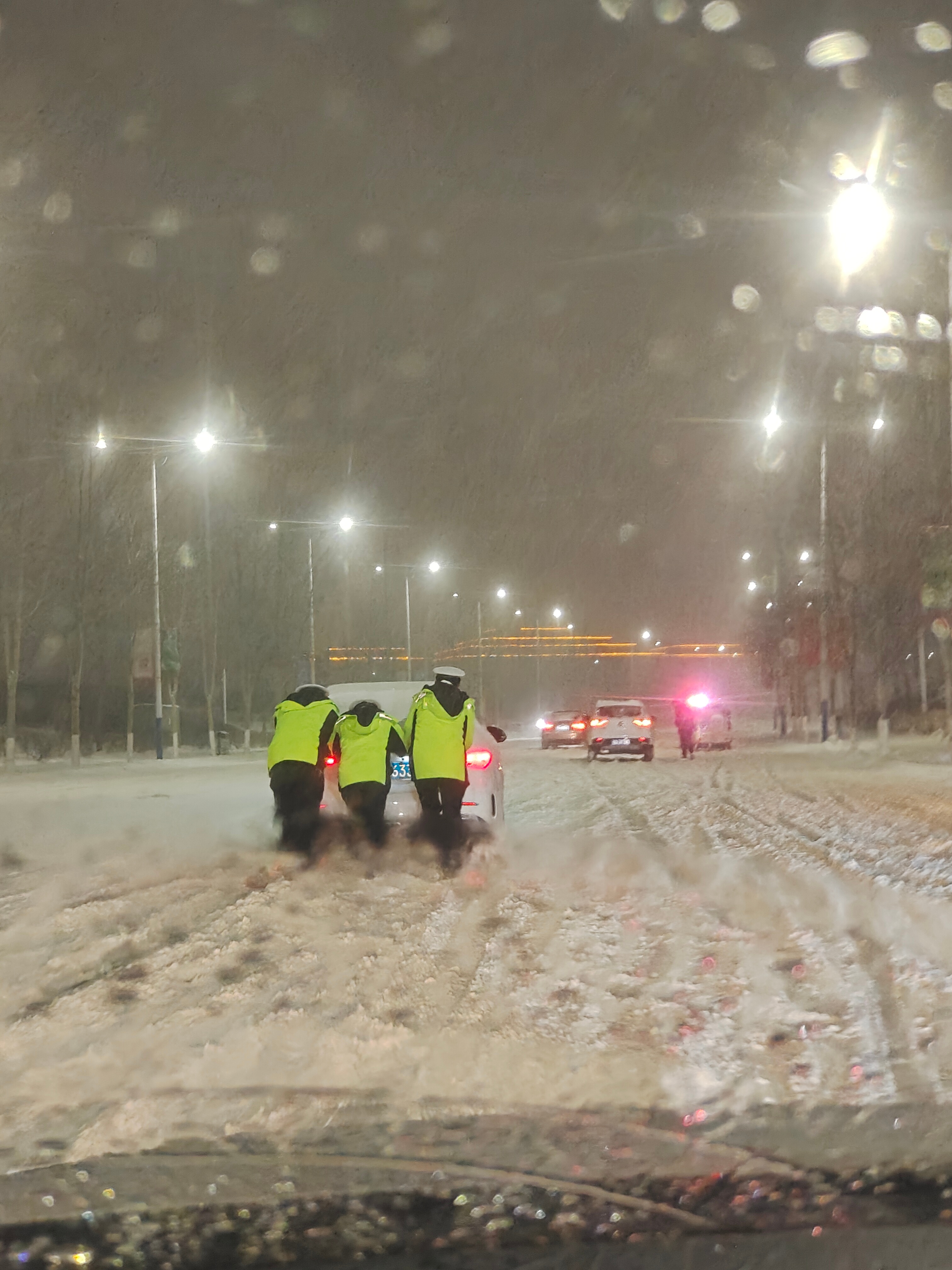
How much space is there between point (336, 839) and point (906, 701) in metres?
49.4

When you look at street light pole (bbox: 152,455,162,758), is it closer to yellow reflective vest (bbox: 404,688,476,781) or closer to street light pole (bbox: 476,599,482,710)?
yellow reflective vest (bbox: 404,688,476,781)

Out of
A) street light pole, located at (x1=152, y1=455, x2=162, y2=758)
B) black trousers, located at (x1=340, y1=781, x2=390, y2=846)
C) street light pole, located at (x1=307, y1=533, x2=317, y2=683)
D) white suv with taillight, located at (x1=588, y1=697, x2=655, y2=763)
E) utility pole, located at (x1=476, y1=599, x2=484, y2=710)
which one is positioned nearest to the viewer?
black trousers, located at (x1=340, y1=781, x2=390, y2=846)

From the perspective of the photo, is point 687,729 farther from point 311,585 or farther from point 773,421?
point 311,585

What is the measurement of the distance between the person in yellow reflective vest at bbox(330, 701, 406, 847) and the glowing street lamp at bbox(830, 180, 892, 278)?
43.1 feet

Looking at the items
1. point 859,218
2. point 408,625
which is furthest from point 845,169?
point 408,625

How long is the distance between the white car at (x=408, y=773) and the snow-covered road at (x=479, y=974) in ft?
1.65

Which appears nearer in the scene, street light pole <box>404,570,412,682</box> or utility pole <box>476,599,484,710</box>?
street light pole <box>404,570,412,682</box>

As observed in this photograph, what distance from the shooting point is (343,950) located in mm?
8172

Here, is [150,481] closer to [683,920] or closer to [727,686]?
[683,920]

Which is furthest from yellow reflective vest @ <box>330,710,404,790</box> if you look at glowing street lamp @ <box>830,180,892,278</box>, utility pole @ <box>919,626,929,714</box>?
utility pole @ <box>919,626,929,714</box>

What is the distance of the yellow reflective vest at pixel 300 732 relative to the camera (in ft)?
36.4

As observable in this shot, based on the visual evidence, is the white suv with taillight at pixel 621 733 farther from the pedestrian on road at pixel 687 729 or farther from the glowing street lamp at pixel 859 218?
the glowing street lamp at pixel 859 218

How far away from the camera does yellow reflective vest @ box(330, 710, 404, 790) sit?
428 inches

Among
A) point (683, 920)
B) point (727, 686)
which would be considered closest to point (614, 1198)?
point (683, 920)
